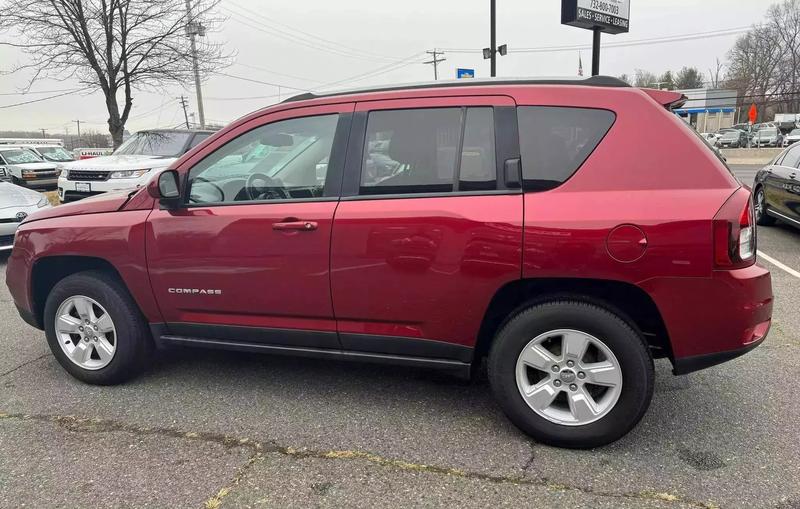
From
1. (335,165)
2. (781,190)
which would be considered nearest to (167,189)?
(335,165)

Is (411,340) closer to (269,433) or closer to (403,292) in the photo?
(403,292)

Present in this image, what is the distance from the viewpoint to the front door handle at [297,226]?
9.99 feet

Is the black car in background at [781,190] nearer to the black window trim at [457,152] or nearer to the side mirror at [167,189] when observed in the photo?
the black window trim at [457,152]

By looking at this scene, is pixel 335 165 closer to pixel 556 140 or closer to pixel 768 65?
pixel 556 140

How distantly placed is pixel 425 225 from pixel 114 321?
7.00 feet

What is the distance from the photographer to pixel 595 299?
276 centimetres

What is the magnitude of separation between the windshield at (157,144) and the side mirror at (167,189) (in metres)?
7.68

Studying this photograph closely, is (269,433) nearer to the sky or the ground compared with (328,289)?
nearer to the ground

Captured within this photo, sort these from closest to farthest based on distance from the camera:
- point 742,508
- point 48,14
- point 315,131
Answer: point 742,508 → point 315,131 → point 48,14

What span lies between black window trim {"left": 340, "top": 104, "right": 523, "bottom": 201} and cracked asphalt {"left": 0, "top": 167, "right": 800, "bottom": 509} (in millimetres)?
1256

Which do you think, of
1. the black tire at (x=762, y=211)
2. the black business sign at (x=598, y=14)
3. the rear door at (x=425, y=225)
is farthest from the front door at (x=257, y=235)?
the black business sign at (x=598, y=14)

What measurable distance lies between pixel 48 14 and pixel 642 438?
53.8 feet

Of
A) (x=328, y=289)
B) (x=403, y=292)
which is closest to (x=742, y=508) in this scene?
(x=403, y=292)

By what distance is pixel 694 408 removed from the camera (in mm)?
3258
